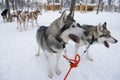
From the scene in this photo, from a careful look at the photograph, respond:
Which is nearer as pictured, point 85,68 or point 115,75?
point 115,75

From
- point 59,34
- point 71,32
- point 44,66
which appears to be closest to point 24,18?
point 44,66

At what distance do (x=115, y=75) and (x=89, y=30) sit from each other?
1.17 m

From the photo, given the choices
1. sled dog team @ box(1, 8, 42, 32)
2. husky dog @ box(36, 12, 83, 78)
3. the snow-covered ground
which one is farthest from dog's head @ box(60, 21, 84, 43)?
sled dog team @ box(1, 8, 42, 32)

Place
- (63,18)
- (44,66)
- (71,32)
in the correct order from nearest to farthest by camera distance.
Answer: (63,18), (71,32), (44,66)

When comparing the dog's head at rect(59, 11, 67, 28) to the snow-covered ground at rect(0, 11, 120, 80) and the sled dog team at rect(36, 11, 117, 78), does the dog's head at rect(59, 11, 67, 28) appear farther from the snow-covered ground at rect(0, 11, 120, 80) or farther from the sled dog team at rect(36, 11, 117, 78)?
the snow-covered ground at rect(0, 11, 120, 80)

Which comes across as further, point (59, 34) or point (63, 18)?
point (59, 34)

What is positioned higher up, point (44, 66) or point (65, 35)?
point (65, 35)

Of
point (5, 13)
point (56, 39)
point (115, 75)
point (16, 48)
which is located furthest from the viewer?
point (5, 13)

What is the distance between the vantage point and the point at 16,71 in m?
2.96

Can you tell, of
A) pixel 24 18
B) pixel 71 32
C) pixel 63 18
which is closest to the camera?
pixel 63 18

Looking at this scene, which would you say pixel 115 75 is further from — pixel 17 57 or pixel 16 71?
pixel 17 57

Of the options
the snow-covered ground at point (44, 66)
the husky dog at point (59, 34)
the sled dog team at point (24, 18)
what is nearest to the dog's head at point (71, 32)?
the husky dog at point (59, 34)

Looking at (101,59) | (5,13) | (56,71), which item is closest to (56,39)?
(56,71)

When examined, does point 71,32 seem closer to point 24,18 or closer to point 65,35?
point 65,35
